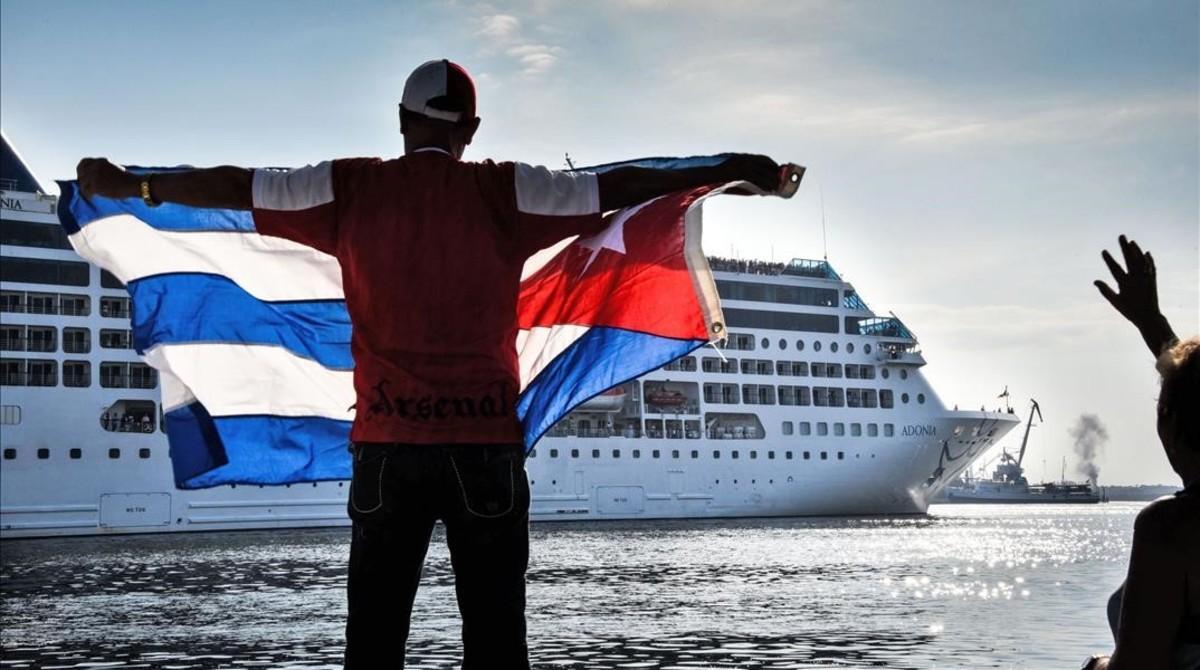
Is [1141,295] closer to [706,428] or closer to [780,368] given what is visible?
[706,428]

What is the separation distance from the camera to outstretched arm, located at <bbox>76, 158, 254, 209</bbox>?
317cm

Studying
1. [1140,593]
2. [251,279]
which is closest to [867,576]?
[251,279]

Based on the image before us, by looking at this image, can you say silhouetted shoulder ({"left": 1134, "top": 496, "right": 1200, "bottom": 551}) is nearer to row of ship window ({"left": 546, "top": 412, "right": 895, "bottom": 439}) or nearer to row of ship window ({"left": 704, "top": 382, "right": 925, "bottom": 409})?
row of ship window ({"left": 546, "top": 412, "right": 895, "bottom": 439})

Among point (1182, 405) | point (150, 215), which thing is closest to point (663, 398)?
point (150, 215)

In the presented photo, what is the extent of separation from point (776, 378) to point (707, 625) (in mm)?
39203

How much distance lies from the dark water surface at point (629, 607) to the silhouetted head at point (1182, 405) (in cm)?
673

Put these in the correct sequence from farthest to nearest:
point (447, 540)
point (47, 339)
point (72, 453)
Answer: point (47, 339) → point (72, 453) → point (447, 540)

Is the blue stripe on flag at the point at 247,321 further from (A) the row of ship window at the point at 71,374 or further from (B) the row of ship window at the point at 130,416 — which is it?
(A) the row of ship window at the point at 71,374

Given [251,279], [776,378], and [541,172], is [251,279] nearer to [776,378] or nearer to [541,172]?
[541,172]

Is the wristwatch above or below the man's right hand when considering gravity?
below

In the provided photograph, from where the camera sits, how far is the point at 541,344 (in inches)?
156

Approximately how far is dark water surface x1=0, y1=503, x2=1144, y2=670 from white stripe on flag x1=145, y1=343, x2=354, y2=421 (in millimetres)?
5141

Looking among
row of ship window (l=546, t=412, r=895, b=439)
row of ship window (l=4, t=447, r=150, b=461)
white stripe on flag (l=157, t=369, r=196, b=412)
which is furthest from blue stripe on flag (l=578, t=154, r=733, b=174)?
row of ship window (l=546, t=412, r=895, b=439)

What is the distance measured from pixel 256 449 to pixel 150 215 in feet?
2.76
